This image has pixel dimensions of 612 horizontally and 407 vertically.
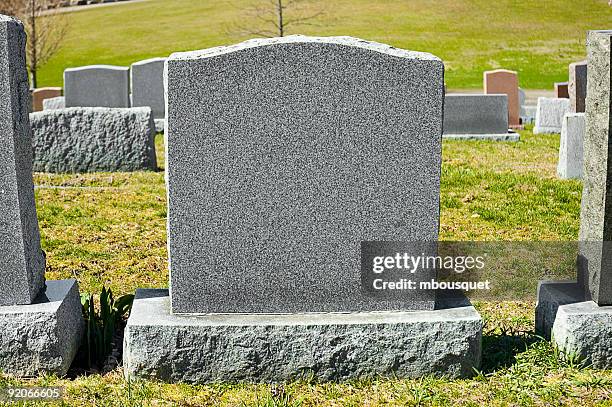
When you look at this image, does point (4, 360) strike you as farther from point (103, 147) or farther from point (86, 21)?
point (86, 21)

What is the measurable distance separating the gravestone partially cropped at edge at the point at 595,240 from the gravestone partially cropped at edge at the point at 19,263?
Answer: 2469 millimetres

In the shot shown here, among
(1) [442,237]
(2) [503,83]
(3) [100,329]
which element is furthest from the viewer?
(2) [503,83]

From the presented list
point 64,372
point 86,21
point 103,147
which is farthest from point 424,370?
point 86,21

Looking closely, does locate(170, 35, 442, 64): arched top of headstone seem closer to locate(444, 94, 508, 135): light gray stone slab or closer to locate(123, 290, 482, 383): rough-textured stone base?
locate(123, 290, 482, 383): rough-textured stone base

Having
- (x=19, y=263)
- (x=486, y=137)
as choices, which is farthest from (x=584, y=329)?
(x=486, y=137)

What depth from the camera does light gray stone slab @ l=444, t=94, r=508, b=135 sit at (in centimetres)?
1404

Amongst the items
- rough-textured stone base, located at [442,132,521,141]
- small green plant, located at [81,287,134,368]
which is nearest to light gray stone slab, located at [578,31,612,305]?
small green plant, located at [81,287,134,368]

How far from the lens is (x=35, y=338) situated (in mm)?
4027

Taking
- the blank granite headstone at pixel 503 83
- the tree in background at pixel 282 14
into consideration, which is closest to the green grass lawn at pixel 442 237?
the blank granite headstone at pixel 503 83

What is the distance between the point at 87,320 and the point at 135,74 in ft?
36.8

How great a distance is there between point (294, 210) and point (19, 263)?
1.33 metres

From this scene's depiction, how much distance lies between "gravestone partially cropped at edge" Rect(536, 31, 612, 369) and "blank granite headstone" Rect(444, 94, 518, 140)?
9837 millimetres

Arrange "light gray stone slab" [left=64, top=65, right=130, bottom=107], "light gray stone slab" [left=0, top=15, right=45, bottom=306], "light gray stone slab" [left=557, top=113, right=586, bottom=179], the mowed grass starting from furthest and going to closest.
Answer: the mowed grass
"light gray stone slab" [left=64, top=65, right=130, bottom=107]
"light gray stone slab" [left=557, top=113, right=586, bottom=179]
"light gray stone slab" [left=0, top=15, right=45, bottom=306]

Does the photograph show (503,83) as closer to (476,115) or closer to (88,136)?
(476,115)
